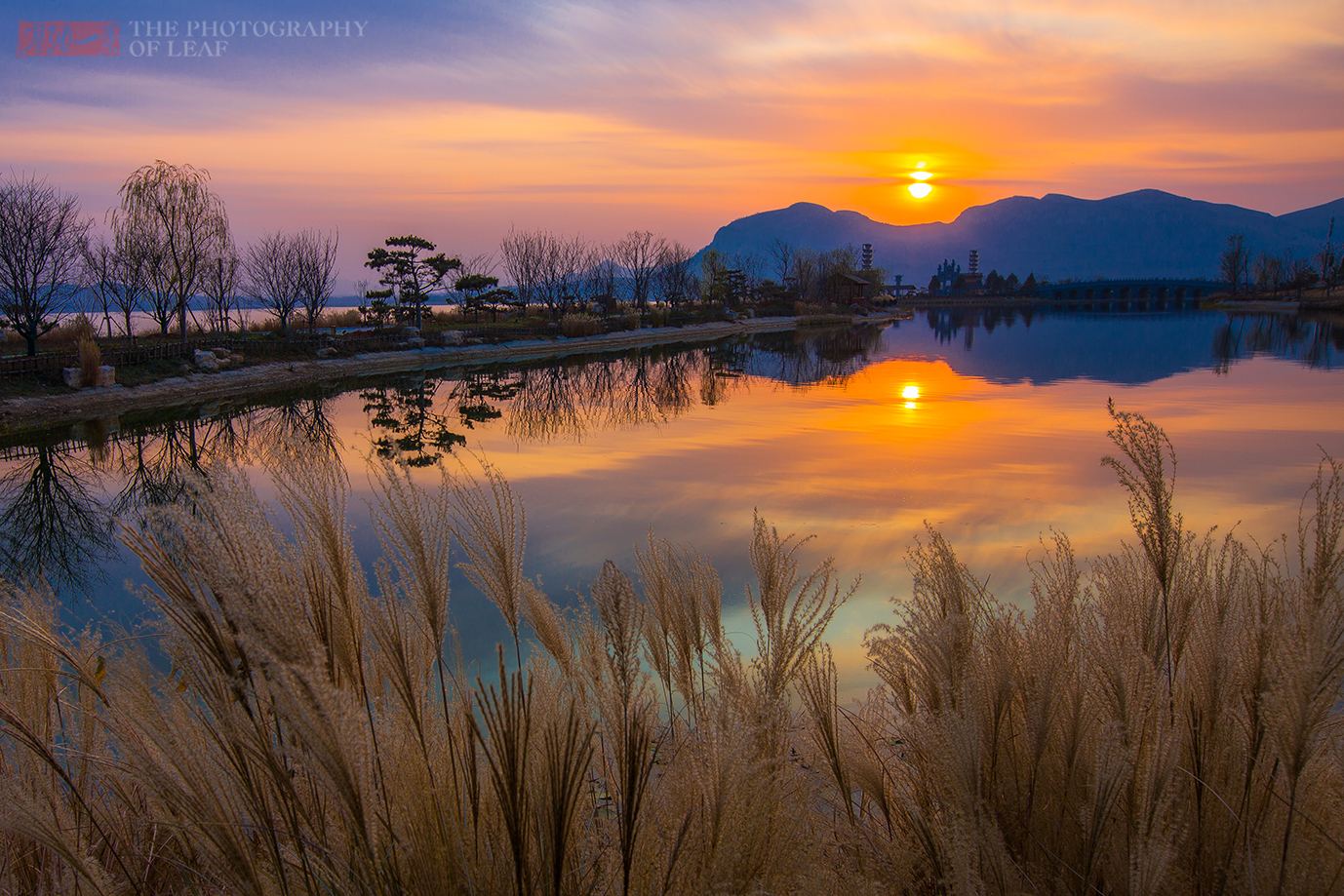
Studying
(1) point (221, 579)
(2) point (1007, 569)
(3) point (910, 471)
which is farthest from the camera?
(3) point (910, 471)

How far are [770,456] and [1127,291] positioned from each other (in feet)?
358

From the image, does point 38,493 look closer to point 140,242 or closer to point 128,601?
point 128,601

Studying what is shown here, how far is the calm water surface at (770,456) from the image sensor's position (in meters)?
6.19

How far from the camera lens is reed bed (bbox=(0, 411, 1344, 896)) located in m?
1.42

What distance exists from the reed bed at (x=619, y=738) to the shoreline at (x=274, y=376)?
1570cm

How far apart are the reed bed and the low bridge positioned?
337 feet

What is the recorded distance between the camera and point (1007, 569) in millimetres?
5570

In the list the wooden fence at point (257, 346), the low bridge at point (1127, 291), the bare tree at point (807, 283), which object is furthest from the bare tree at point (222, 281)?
the low bridge at point (1127, 291)

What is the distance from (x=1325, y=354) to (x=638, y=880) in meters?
25.7

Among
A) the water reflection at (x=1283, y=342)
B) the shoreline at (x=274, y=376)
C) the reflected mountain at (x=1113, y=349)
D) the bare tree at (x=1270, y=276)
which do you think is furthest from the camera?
the bare tree at (x=1270, y=276)

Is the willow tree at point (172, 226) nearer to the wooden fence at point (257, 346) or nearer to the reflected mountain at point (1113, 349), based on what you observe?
the wooden fence at point (257, 346)

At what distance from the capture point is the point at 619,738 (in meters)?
1.48

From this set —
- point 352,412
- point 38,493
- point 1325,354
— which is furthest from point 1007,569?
point 1325,354

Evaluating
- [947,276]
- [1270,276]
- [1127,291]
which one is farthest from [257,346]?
[947,276]
